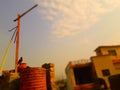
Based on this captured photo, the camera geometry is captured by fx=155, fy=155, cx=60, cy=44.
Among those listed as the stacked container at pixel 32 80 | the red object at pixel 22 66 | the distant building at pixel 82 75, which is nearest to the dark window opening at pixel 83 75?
the distant building at pixel 82 75

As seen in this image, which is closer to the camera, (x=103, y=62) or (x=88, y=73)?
(x=103, y=62)

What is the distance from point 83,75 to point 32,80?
19986mm

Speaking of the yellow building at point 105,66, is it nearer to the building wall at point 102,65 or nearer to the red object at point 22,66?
the building wall at point 102,65

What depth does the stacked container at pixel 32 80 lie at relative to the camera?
8.02 metres

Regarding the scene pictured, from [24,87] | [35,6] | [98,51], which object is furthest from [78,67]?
[24,87]

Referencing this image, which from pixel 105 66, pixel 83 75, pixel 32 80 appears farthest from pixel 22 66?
pixel 83 75

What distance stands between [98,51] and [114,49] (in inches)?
127

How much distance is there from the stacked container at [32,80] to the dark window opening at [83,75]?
59.1ft

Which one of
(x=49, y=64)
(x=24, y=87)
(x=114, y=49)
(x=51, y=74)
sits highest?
(x=114, y=49)

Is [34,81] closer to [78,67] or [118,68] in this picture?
[78,67]

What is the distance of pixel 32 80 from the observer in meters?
8.12

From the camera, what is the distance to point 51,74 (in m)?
9.24

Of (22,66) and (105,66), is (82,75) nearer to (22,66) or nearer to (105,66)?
(105,66)

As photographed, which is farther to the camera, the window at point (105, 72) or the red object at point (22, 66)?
the window at point (105, 72)
